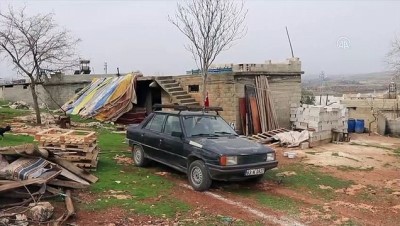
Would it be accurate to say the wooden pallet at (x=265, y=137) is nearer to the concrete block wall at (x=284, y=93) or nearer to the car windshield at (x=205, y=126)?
the concrete block wall at (x=284, y=93)

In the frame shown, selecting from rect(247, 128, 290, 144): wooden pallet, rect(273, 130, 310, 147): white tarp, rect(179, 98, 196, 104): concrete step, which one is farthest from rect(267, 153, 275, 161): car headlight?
rect(179, 98, 196, 104): concrete step

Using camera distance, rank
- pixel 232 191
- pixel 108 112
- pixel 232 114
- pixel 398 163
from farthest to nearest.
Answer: pixel 108 112, pixel 232 114, pixel 398 163, pixel 232 191

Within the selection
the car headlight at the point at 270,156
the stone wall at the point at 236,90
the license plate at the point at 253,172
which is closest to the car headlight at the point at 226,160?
the license plate at the point at 253,172

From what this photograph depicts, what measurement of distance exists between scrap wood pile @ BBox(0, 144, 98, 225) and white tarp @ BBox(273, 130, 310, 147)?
893 centimetres

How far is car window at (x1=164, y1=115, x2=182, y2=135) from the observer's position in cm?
877

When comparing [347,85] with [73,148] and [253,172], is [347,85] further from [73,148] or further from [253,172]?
[73,148]

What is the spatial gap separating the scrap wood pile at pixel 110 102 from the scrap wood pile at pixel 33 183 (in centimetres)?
1197

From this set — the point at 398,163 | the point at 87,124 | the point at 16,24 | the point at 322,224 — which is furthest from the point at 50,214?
the point at 16,24

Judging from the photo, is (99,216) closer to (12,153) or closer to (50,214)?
(50,214)

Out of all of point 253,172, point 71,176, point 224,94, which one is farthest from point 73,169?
point 224,94

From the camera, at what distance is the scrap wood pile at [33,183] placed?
5.70 m

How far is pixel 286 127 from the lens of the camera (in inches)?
733

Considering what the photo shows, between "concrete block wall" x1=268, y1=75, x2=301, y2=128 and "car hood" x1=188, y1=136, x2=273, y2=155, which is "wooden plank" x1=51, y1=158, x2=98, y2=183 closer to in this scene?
"car hood" x1=188, y1=136, x2=273, y2=155

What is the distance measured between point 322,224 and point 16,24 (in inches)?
629
